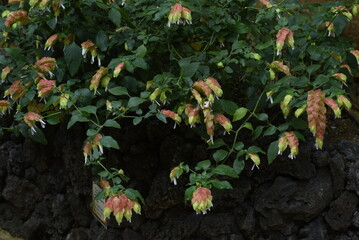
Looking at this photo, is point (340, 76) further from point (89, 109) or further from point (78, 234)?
point (78, 234)

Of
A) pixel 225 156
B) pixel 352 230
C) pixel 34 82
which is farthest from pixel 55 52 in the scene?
pixel 352 230

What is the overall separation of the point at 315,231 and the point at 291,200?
0.17 m

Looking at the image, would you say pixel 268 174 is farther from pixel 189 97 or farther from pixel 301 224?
pixel 189 97

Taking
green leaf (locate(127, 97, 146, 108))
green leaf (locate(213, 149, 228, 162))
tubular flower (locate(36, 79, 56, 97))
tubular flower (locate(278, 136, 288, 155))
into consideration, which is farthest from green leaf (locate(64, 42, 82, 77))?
tubular flower (locate(278, 136, 288, 155))

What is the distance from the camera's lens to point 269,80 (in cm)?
231

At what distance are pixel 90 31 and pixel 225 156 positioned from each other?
896 millimetres

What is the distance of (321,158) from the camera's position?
2244 millimetres

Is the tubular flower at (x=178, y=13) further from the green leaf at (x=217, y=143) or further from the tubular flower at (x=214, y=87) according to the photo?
the green leaf at (x=217, y=143)

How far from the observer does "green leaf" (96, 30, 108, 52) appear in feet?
7.77

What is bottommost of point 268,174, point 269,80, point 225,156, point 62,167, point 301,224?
point 62,167

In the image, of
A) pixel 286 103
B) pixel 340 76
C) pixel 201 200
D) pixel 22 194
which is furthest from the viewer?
pixel 22 194

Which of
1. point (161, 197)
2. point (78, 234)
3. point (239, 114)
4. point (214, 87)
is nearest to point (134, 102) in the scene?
point (214, 87)

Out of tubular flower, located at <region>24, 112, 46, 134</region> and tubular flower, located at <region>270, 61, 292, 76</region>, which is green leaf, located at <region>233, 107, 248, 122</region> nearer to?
tubular flower, located at <region>270, 61, 292, 76</region>

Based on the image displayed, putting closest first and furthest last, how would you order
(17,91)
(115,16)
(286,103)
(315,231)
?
(286,103)
(315,231)
(115,16)
(17,91)
